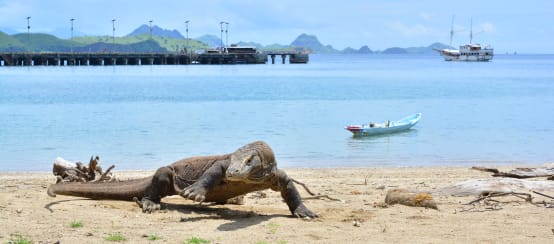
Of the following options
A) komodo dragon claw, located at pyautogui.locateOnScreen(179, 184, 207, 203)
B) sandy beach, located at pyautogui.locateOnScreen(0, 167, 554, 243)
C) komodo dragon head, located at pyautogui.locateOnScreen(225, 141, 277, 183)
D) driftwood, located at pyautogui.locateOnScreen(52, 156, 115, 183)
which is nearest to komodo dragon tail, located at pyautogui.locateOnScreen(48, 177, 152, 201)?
sandy beach, located at pyautogui.locateOnScreen(0, 167, 554, 243)

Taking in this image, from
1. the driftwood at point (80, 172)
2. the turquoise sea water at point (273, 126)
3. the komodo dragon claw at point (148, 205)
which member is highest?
the driftwood at point (80, 172)

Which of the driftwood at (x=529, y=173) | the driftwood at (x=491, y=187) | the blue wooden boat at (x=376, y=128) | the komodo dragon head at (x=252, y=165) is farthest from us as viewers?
the blue wooden boat at (x=376, y=128)

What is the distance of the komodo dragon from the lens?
839cm

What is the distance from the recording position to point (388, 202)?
9945 mm

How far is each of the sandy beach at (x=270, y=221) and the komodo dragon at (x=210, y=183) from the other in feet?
0.55

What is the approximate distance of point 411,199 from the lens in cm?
975

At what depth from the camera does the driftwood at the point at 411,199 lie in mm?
9609

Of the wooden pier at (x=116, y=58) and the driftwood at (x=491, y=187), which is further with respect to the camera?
the wooden pier at (x=116, y=58)

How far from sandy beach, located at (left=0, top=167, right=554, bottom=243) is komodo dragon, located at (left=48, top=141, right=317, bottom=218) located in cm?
17

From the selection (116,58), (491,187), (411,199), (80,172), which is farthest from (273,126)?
(116,58)

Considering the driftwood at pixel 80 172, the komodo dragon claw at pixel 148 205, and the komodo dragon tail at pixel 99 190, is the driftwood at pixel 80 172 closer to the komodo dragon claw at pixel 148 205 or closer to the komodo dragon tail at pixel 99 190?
the komodo dragon tail at pixel 99 190

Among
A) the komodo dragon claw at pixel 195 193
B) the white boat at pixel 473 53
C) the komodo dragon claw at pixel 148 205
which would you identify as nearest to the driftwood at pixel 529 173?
the komodo dragon claw at pixel 195 193

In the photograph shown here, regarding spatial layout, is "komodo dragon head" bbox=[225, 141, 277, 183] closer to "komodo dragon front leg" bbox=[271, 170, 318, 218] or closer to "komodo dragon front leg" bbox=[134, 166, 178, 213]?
"komodo dragon front leg" bbox=[271, 170, 318, 218]

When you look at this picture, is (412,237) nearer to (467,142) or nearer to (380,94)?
(467,142)
